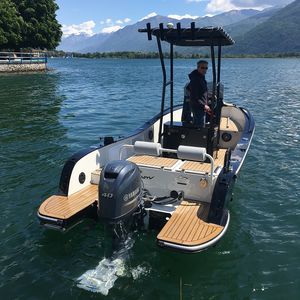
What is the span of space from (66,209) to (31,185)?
3231mm

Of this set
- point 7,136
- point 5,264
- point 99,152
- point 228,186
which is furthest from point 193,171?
point 7,136

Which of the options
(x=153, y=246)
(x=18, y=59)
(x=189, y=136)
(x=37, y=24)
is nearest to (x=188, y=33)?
(x=189, y=136)

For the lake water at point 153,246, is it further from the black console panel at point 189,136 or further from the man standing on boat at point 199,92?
the man standing on boat at point 199,92

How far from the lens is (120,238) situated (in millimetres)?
5105

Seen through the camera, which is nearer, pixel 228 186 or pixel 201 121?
pixel 228 186

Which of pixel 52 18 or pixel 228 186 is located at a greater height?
pixel 52 18

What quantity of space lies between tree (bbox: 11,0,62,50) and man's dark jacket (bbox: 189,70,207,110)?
4570 cm

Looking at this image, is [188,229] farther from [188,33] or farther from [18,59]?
[18,59]

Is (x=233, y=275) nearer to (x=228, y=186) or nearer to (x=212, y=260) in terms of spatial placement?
(x=212, y=260)

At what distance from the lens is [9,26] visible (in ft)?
143

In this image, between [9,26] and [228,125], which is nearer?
[228,125]

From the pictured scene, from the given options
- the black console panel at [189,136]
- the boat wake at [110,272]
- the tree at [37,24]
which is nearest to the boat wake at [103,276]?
the boat wake at [110,272]

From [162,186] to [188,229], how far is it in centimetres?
128

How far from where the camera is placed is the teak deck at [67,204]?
17.7 ft
